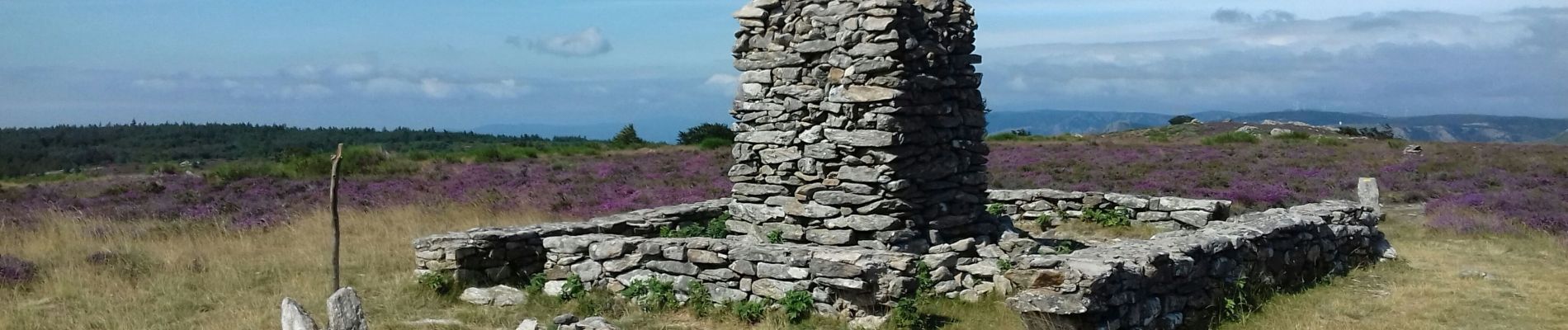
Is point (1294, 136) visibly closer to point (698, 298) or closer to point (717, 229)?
point (717, 229)

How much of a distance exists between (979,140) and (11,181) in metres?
33.9

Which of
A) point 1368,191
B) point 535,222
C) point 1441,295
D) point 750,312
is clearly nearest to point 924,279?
point 750,312

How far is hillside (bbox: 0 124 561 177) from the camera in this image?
49.6 metres

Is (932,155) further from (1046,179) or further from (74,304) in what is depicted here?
(1046,179)

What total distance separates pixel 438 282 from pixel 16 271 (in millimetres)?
4942

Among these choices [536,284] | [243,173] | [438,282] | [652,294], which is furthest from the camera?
[243,173]

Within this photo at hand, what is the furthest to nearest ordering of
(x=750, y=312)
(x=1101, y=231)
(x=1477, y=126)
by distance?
1. (x=1477, y=126)
2. (x=1101, y=231)
3. (x=750, y=312)

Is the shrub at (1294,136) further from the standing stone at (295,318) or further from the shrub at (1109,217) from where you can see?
the standing stone at (295,318)

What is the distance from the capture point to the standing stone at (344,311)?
20.8ft

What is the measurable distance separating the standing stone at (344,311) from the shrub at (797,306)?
359cm

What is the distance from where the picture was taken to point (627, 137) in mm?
48438

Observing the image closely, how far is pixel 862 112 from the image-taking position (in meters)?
10.5

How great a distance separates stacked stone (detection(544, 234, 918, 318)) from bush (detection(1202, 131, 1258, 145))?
3405 centimetres

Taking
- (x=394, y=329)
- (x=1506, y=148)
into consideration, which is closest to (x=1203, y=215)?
(x=394, y=329)
